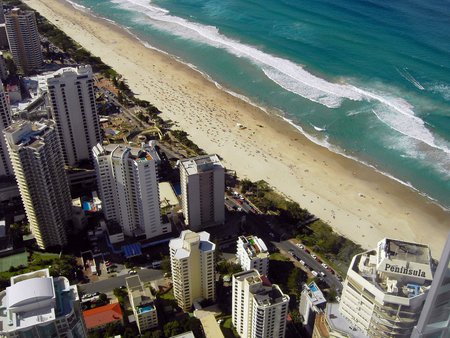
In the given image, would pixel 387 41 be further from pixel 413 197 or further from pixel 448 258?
pixel 448 258

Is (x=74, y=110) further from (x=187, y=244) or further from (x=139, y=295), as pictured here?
(x=139, y=295)

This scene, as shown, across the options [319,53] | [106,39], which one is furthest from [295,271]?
[106,39]

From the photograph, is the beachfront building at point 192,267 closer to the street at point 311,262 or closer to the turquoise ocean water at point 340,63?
the street at point 311,262

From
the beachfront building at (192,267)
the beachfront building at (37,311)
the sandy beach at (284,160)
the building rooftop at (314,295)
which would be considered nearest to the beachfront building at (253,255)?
the beachfront building at (192,267)

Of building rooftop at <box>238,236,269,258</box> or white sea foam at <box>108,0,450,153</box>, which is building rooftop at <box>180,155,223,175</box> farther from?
white sea foam at <box>108,0,450,153</box>

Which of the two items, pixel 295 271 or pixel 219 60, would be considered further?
pixel 219 60

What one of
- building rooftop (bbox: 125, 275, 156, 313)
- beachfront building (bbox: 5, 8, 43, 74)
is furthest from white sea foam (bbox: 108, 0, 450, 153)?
building rooftop (bbox: 125, 275, 156, 313)

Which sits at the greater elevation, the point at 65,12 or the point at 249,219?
the point at 65,12
